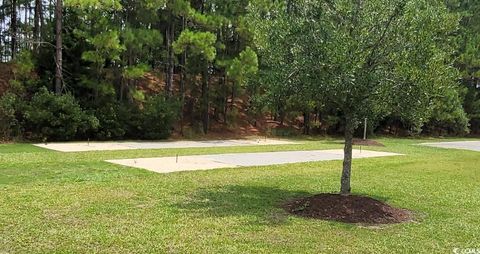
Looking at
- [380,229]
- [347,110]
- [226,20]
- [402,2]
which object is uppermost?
[226,20]

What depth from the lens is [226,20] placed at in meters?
22.1

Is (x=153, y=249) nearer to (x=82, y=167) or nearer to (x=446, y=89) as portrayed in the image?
(x=446, y=89)

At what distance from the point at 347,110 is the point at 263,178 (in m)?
3.50

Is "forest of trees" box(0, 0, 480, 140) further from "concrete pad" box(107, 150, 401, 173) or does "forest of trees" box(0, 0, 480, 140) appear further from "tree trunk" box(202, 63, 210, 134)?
"concrete pad" box(107, 150, 401, 173)

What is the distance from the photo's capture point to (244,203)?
752 cm

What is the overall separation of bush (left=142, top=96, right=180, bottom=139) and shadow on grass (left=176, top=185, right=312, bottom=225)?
Answer: 11490 millimetres

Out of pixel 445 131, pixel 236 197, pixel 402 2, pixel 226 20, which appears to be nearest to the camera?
pixel 402 2

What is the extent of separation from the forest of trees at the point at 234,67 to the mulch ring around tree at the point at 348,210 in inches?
45.8

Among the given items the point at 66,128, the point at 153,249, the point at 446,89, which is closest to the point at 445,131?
the point at 66,128

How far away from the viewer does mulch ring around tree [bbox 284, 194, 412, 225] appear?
6672mm

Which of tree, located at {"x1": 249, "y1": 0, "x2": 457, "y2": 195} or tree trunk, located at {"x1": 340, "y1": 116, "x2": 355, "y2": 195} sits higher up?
tree, located at {"x1": 249, "y1": 0, "x2": 457, "y2": 195}

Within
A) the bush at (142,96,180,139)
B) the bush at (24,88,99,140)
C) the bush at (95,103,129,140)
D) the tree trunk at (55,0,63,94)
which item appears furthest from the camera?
the bush at (142,96,180,139)

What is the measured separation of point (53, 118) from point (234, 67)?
8.20 m

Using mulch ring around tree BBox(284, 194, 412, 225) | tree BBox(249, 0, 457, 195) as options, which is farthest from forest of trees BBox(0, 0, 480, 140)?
mulch ring around tree BBox(284, 194, 412, 225)
